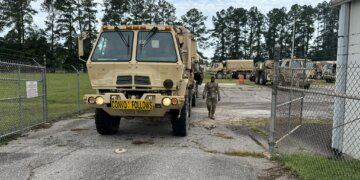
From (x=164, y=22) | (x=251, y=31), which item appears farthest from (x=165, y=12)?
(x=251, y=31)

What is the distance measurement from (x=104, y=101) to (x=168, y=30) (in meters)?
2.26

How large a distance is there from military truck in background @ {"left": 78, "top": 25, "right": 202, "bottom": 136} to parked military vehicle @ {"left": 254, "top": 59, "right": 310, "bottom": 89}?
8.10ft

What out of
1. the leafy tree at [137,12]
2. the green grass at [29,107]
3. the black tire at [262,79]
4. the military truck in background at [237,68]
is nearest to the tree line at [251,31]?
the leafy tree at [137,12]

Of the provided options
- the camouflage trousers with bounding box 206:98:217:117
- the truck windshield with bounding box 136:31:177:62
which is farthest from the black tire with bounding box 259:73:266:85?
the truck windshield with bounding box 136:31:177:62

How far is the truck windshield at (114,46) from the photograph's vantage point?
32.0 ft

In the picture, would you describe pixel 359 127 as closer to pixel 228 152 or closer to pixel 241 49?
pixel 228 152

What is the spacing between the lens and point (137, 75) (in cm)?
942

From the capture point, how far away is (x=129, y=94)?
376 inches

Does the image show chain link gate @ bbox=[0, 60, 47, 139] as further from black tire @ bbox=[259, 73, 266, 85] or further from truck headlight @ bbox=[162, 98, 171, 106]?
black tire @ bbox=[259, 73, 266, 85]

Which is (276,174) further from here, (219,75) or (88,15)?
(88,15)

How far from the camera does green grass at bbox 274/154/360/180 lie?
6.45 meters

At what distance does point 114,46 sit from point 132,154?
296 centimetres

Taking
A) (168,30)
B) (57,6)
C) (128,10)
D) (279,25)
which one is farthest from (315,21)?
(168,30)

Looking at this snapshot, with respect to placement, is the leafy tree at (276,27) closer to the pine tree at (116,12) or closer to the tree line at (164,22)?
the tree line at (164,22)
